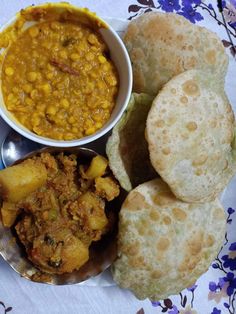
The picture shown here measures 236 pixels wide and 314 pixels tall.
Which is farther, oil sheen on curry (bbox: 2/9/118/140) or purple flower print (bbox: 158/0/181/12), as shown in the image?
purple flower print (bbox: 158/0/181/12)

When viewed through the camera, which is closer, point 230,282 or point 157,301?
point 157,301

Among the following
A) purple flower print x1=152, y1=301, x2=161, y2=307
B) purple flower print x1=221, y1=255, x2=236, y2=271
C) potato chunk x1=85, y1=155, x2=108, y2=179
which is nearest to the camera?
potato chunk x1=85, y1=155, x2=108, y2=179

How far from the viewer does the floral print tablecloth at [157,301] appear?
7.67 feet

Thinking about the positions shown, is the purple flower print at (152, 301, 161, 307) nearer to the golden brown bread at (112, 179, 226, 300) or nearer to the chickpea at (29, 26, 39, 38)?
the golden brown bread at (112, 179, 226, 300)

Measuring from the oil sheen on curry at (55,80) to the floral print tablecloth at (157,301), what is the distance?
27cm

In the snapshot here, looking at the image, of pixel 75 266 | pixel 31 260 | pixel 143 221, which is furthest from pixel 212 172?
pixel 31 260

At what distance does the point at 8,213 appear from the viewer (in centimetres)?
215

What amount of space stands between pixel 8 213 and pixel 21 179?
0.67ft

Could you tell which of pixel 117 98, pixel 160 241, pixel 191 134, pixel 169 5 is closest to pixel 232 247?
pixel 160 241

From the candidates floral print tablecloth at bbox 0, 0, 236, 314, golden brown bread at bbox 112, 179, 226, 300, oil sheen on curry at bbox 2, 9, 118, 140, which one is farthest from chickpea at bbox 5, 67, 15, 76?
golden brown bread at bbox 112, 179, 226, 300

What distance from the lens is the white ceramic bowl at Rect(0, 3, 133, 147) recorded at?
6.70 ft

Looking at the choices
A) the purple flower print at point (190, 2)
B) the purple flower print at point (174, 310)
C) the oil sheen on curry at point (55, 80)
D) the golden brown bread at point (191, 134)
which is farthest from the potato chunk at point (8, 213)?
the purple flower print at point (190, 2)

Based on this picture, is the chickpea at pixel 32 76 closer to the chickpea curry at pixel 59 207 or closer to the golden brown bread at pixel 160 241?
the chickpea curry at pixel 59 207

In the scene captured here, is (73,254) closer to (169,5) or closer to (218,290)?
(218,290)
